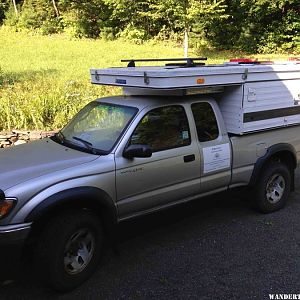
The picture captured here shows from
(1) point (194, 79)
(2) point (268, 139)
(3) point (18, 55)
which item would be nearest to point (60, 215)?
(1) point (194, 79)

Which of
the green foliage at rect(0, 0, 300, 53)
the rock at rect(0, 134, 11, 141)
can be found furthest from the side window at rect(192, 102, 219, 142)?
the green foliage at rect(0, 0, 300, 53)

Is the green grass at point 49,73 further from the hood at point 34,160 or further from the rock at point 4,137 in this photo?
the hood at point 34,160

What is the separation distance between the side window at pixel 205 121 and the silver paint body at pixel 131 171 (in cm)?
6

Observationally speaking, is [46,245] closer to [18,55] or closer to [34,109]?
[34,109]

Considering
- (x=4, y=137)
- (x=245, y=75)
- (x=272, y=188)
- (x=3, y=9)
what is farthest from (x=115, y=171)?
(x=3, y=9)

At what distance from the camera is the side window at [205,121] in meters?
4.88

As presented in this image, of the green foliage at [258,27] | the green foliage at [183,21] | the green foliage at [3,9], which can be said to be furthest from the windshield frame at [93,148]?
the green foliage at [3,9]

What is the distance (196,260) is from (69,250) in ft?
4.47

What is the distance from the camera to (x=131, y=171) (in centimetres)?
424

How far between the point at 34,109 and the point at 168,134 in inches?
182

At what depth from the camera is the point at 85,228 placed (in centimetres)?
391

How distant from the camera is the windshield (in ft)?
14.3

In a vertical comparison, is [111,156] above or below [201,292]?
above

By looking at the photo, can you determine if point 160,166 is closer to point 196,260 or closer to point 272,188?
point 196,260
